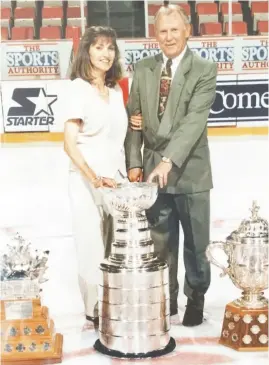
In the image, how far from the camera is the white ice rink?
74.6 inches

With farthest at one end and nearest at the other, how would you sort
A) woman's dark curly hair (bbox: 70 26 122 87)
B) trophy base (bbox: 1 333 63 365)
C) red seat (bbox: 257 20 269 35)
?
red seat (bbox: 257 20 269 35)
woman's dark curly hair (bbox: 70 26 122 87)
trophy base (bbox: 1 333 63 365)

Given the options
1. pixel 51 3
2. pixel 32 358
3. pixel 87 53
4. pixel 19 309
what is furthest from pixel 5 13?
pixel 32 358

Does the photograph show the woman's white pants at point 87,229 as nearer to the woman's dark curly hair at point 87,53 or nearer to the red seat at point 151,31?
the woman's dark curly hair at point 87,53

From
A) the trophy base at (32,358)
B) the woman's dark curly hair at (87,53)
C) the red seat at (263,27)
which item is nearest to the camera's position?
the trophy base at (32,358)

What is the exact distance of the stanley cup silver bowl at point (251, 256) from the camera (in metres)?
1.79

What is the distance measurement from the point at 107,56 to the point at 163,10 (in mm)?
201

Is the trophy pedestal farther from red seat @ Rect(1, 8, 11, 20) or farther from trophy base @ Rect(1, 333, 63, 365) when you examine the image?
red seat @ Rect(1, 8, 11, 20)

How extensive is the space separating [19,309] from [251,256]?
2.07 feet

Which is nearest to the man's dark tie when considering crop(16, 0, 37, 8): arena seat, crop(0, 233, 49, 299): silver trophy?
crop(16, 0, 37, 8): arena seat

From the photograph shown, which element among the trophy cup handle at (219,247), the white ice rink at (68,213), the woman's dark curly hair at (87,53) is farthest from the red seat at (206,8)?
the trophy cup handle at (219,247)

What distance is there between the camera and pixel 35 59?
6.50ft

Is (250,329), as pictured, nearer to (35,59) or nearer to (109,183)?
(109,183)

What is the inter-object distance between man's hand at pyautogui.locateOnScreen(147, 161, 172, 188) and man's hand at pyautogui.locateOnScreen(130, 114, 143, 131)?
124mm

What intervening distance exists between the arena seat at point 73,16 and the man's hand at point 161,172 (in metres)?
0.47
